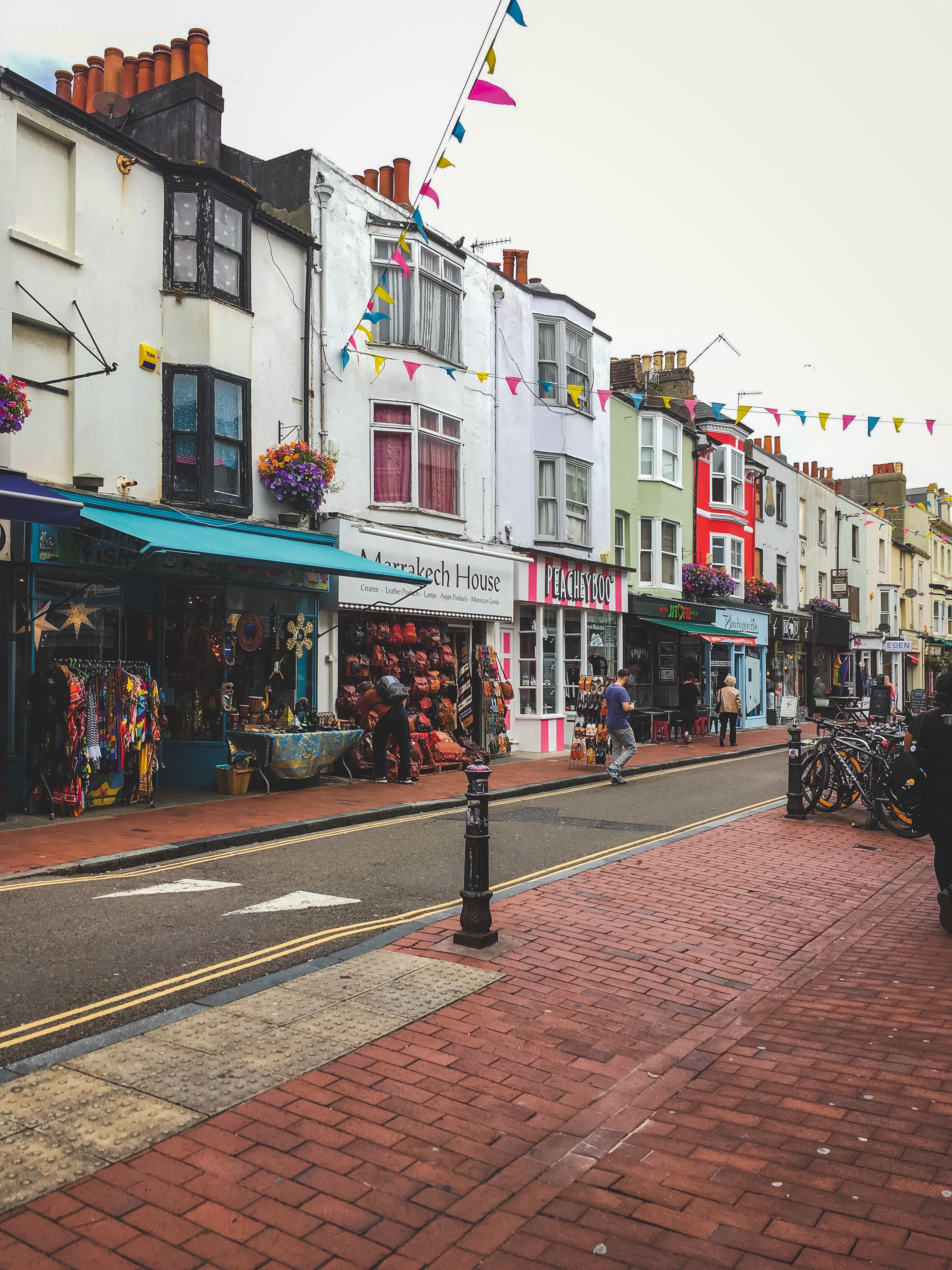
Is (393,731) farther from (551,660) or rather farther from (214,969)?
(214,969)

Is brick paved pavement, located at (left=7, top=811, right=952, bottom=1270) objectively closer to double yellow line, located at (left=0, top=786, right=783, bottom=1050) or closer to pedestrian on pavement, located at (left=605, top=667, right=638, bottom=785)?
double yellow line, located at (left=0, top=786, right=783, bottom=1050)

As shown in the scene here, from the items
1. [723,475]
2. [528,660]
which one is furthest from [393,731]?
[723,475]

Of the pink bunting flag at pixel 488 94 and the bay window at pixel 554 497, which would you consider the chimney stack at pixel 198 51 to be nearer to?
the pink bunting flag at pixel 488 94

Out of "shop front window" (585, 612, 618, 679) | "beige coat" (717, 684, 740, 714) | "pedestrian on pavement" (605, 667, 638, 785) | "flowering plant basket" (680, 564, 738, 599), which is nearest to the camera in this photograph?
"pedestrian on pavement" (605, 667, 638, 785)

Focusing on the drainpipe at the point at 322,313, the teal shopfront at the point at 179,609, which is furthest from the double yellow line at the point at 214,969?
the drainpipe at the point at 322,313

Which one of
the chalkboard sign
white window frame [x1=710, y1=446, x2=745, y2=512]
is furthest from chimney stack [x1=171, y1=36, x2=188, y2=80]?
white window frame [x1=710, y1=446, x2=745, y2=512]

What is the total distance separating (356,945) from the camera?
625cm

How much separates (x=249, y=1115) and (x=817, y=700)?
41.9m

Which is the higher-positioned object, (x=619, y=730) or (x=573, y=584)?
(x=573, y=584)

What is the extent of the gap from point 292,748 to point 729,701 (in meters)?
14.3

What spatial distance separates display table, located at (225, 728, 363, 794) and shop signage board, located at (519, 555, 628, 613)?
8.20 metres

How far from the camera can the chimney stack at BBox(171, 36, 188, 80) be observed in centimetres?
1554

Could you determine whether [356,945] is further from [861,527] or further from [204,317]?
[861,527]

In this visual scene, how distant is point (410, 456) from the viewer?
60.3 feet
